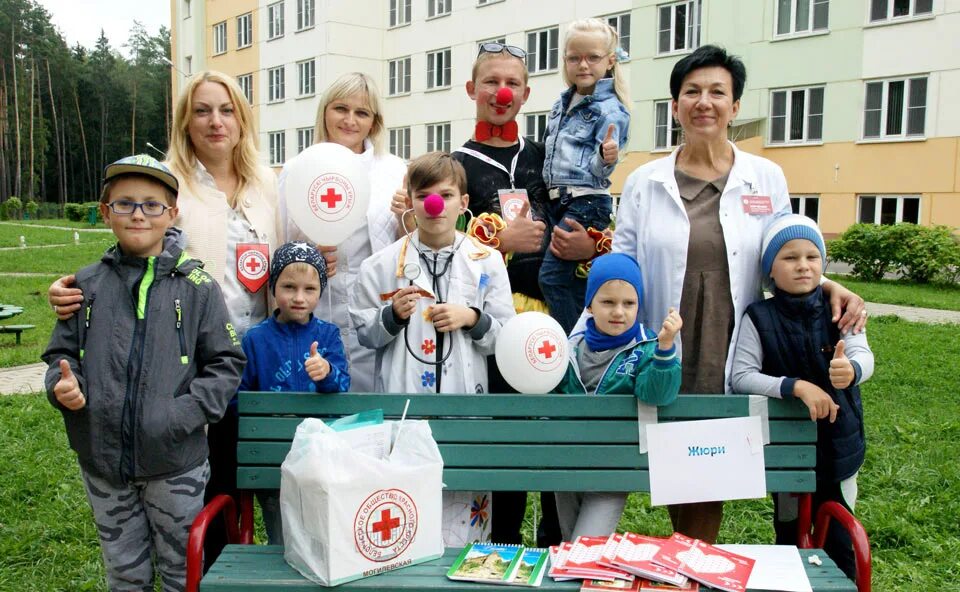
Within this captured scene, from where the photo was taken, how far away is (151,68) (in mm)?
68875

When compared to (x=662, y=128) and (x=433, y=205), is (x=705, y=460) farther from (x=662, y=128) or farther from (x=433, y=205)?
(x=662, y=128)

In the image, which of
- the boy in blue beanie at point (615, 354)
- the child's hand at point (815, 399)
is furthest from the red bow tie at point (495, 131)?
the child's hand at point (815, 399)

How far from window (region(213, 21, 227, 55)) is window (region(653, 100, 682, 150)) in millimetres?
22662

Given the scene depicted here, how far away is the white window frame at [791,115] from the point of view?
21.5m

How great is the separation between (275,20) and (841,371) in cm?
3541

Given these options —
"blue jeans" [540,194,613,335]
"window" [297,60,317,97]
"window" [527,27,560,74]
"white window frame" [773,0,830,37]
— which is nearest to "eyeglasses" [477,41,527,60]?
"blue jeans" [540,194,613,335]

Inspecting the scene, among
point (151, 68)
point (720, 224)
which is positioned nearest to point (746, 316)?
point (720, 224)

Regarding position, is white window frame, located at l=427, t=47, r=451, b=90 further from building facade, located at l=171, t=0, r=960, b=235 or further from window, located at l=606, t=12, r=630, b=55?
window, located at l=606, t=12, r=630, b=55

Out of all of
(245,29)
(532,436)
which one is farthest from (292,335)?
(245,29)

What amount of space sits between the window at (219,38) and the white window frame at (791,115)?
84.9 feet

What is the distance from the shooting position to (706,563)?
2674 mm

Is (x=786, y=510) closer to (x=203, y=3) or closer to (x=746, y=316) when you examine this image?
(x=746, y=316)

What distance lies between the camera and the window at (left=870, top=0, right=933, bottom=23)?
1969cm

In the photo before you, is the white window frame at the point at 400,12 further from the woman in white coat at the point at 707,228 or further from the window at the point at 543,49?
the woman in white coat at the point at 707,228
